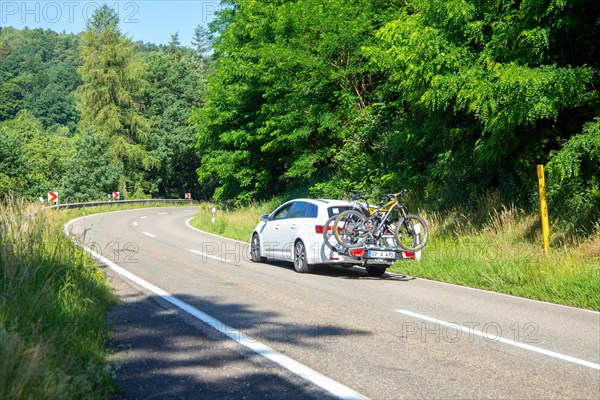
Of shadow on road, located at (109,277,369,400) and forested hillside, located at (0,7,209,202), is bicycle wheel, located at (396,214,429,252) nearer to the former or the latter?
shadow on road, located at (109,277,369,400)

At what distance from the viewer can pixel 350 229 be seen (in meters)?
13.5

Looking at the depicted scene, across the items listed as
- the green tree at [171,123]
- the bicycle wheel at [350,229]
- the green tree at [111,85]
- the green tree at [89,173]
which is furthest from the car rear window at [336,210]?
the green tree at [171,123]

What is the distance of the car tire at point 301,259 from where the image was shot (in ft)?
46.2

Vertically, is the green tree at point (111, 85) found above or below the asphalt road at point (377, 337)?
above

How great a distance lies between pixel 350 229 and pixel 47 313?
7.95 meters

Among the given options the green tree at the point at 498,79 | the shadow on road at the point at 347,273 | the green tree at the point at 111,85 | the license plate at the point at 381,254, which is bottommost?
the shadow on road at the point at 347,273

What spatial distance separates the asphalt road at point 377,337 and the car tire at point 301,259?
0.83 metres

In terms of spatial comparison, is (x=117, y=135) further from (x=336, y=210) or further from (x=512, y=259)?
(x=512, y=259)

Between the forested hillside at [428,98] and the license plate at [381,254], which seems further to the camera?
the forested hillside at [428,98]

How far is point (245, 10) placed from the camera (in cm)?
3575

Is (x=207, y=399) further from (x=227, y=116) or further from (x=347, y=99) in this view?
(x=227, y=116)

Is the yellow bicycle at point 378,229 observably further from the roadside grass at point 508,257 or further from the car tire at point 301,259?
the car tire at point 301,259

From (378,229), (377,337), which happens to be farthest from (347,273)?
(377,337)

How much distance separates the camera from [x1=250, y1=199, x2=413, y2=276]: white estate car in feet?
44.4
